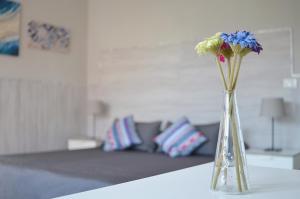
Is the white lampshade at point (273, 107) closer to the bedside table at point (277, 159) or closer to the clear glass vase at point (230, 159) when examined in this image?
the bedside table at point (277, 159)

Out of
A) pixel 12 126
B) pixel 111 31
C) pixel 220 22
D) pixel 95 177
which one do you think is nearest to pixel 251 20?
pixel 220 22

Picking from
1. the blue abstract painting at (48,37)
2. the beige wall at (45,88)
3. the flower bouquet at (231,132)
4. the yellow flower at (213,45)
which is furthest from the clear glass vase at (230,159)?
the blue abstract painting at (48,37)

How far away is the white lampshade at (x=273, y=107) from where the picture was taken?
3.74 metres

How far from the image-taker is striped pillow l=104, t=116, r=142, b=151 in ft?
15.1

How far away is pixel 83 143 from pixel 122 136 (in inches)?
33.2

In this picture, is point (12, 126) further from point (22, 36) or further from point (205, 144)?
point (205, 144)

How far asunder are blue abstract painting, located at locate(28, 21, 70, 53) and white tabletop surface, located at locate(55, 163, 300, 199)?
12.9 ft

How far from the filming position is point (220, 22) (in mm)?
4508

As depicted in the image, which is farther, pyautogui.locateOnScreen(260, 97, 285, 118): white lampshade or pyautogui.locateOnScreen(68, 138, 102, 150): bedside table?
pyautogui.locateOnScreen(68, 138, 102, 150): bedside table

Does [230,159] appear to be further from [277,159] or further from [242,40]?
[277,159]

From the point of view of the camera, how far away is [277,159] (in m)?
3.52

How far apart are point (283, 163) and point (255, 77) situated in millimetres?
1100

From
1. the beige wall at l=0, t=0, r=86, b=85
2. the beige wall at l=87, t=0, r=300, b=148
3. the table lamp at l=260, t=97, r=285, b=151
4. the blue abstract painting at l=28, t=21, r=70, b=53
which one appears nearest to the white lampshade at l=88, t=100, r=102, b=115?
the beige wall at l=87, t=0, r=300, b=148

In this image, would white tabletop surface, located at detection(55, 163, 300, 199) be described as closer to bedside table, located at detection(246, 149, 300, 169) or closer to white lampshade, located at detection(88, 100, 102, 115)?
bedside table, located at detection(246, 149, 300, 169)
